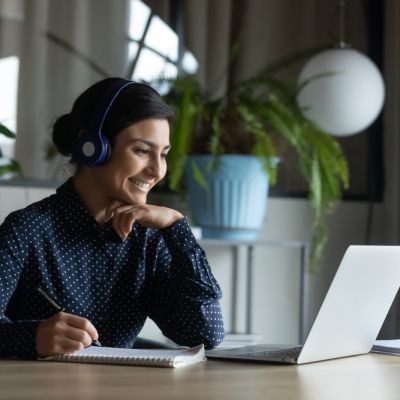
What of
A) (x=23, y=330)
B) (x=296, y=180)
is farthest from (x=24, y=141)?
(x=23, y=330)

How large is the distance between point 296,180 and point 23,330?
2.28 meters

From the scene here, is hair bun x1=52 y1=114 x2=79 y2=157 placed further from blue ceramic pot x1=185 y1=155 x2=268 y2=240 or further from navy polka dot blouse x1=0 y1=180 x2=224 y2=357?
blue ceramic pot x1=185 y1=155 x2=268 y2=240

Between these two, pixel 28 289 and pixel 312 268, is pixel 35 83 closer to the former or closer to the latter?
pixel 312 268

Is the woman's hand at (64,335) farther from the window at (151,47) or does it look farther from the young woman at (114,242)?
the window at (151,47)

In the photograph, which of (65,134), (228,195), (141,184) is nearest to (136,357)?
(141,184)

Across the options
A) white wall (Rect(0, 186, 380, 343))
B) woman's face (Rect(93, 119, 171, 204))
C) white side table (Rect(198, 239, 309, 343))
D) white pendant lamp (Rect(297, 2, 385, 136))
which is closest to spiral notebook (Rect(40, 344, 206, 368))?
woman's face (Rect(93, 119, 171, 204))

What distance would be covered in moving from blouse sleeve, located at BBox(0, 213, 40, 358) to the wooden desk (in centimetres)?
7

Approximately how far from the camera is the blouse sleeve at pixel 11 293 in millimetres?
1476

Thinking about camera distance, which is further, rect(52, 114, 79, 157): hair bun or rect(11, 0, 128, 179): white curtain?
rect(11, 0, 128, 179): white curtain

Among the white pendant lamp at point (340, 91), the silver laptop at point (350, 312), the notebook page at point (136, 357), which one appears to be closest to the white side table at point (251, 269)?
the white pendant lamp at point (340, 91)

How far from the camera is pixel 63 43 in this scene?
3.23 m

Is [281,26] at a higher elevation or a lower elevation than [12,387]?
higher

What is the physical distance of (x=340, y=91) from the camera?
3.18 m

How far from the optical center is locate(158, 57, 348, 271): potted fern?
3.05 meters
